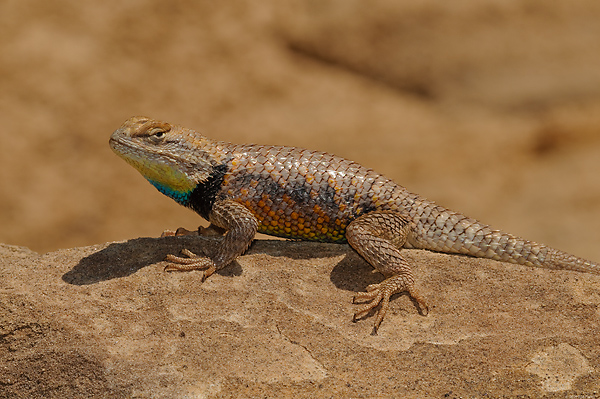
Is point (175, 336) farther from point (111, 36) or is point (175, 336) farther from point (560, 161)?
point (560, 161)

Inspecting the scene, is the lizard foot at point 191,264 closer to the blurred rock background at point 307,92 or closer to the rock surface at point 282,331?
the rock surface at point 282,331

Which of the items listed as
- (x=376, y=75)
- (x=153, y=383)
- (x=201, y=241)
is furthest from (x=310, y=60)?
(x=153, y=383)

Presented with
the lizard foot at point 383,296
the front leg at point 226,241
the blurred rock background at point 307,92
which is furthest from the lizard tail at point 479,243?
the blurred rock background at point 307,92

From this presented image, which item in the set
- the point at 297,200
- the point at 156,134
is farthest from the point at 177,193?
the point at 297,200

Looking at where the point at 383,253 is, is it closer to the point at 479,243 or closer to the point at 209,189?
the point at 479,243

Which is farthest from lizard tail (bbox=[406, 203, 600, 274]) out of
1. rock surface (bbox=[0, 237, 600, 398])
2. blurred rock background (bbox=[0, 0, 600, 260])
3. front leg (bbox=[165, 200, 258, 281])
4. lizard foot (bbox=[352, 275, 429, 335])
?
blurred rock background (bbox=[0, 0, 600, 260])

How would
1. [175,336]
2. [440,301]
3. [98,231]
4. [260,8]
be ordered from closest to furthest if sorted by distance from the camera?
[175,336]
[440,301]
[98,231]
[260,8]

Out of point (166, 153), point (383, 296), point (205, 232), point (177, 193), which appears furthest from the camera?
point (205, 232)
